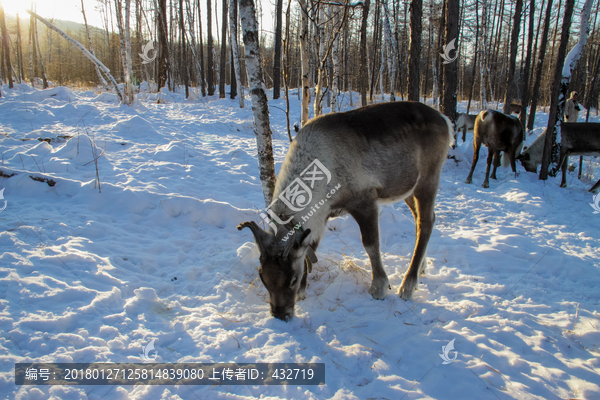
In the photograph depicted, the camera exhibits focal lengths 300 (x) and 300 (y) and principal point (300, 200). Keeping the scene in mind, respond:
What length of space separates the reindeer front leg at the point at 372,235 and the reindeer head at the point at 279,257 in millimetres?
797

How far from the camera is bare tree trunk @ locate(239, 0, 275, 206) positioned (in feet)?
11.2

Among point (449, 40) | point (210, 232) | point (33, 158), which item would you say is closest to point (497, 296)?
point (210, 232)

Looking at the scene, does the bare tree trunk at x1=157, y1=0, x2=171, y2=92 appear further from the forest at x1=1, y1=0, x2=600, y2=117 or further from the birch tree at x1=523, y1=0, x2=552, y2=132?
the birch tree at x1=523, y1=0, x2=552, y2=132

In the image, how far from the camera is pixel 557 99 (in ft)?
24.4

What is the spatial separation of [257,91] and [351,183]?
5.46ft

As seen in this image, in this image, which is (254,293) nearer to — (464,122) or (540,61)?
(464,122)

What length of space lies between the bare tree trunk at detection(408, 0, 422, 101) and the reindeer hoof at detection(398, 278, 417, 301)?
8159 mm

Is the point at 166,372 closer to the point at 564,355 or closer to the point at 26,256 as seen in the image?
the point at 26,256

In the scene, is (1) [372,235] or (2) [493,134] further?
(2) [493,134]

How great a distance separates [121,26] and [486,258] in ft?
54.8

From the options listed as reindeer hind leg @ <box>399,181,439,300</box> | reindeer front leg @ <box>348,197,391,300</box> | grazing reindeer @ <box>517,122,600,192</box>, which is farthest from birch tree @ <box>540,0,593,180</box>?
reindeer front leg @ <box>348,197,391,300</box>

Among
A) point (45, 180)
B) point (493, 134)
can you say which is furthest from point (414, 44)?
point (45, 180)

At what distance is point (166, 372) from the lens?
215cm

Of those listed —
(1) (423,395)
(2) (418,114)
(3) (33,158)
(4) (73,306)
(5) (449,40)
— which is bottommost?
(1) (423,395)
